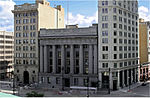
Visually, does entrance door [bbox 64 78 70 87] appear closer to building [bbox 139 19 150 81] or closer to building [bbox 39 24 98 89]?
building [bbox 39 24 98 89]

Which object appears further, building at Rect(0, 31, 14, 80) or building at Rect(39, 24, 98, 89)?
building at Rect(0, 31, 14, 80)

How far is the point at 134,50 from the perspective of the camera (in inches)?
3834

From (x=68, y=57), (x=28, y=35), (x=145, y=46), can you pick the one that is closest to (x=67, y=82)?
(x=68, y=57)

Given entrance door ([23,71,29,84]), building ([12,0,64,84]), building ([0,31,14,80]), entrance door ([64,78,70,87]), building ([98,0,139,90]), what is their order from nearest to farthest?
building ([98,0,139,90]) < entrance door ([64,78,70,87]) < building ([12,0,64,84]) < entrance door ([23,71,29,84]) < building ([0,31,14,80])

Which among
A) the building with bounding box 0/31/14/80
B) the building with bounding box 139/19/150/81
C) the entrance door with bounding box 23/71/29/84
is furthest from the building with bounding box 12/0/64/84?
the building with bounding box 139/19/150/81

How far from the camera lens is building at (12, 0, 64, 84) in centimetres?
9525

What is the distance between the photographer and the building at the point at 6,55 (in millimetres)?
117500

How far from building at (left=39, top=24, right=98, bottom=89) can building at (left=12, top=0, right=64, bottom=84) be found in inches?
138

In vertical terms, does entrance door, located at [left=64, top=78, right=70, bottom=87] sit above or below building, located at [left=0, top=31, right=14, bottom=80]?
below

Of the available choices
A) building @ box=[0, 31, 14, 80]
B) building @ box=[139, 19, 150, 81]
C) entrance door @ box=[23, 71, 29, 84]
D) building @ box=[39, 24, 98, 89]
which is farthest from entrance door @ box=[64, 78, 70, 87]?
building @ box=[0, 31, 14, 80]

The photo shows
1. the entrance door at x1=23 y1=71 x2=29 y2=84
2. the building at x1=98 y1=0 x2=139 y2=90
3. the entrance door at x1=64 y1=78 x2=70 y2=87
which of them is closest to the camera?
the building at x1=98 y1=0 x2=139 y2=90

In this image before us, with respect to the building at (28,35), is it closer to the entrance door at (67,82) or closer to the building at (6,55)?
the entrance door at (67,82)

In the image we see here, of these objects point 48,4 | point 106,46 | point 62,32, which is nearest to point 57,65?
point 62,32

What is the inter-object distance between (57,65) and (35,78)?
37.8 feet
